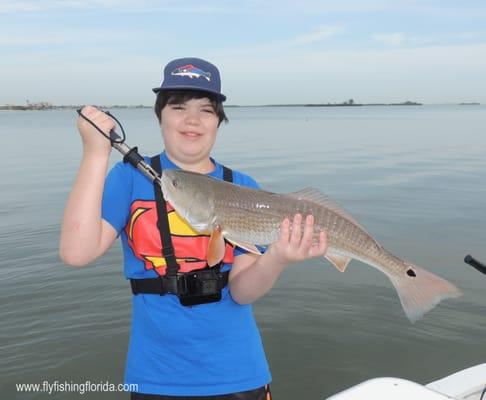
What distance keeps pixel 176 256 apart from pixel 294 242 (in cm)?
79

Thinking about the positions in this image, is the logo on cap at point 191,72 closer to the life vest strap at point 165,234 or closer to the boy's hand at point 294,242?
the life vest strap at point 165,234

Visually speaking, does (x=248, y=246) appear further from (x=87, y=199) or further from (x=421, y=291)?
(x=421, y=291)

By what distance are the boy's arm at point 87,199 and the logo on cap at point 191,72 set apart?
23.1 inches

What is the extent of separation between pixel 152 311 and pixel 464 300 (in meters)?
6.42

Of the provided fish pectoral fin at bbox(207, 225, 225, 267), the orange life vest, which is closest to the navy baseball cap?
the orange life vest

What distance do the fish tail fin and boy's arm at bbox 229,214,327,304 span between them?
0.61 m

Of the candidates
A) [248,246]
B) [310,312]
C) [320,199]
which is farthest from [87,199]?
[310,312]

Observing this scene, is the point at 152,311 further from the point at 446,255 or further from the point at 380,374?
the point at 446,255

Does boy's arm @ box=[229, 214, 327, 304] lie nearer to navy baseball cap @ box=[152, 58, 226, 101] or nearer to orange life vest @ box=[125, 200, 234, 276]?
orange life vest @ box=[125, 200, 234, 276]

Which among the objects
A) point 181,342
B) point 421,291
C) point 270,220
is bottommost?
point 181,342

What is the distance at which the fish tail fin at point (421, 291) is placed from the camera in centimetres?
296

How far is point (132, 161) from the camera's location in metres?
3.01

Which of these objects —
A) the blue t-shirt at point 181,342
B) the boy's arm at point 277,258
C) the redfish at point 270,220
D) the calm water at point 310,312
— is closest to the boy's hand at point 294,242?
the boy's arm at point 277,258

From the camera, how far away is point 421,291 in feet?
9.91
